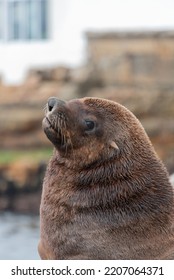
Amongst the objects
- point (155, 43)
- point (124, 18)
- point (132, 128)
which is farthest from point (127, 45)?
point (132, 128)

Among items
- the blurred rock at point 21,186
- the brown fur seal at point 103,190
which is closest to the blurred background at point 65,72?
the blurred rock at point 21,186

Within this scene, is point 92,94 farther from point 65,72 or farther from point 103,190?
point 103,190

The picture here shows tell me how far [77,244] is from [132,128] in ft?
2.64

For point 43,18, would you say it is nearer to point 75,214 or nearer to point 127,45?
point 127,45

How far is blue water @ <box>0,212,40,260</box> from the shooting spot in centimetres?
1389

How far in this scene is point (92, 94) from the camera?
24.2 meters

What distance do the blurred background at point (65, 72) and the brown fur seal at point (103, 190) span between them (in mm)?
8519

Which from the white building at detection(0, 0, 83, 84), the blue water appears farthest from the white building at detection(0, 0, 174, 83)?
the blue water

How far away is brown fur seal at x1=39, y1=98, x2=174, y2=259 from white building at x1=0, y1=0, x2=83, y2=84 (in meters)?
22.6

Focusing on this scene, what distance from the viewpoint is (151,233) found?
22.6ft

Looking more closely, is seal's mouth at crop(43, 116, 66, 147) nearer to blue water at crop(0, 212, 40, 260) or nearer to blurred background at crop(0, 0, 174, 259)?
blue water at crop(0, 212, 40, 260)

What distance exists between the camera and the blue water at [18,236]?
13.9 meters

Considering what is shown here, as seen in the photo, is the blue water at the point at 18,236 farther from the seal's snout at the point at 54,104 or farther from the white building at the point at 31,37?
the white building at the point at 31,37

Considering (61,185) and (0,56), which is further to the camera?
(0,56)
